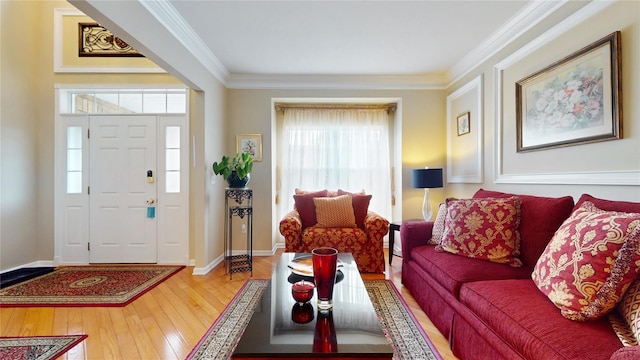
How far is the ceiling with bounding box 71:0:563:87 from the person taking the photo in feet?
7.38

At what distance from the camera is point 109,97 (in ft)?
11.3

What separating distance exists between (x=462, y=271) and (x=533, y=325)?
1.98ft

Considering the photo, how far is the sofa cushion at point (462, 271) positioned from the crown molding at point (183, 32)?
303cm

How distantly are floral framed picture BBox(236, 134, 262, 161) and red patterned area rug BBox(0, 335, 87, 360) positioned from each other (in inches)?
102

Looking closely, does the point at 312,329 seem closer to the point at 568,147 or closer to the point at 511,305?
the point at 511,305

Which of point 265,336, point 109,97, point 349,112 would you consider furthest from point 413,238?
point 109,97

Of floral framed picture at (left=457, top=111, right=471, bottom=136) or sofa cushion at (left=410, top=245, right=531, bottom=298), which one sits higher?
floral framed picture at (left=457, top=111, right=471, bottom=136)

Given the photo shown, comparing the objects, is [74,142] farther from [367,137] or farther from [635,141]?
[635,141]

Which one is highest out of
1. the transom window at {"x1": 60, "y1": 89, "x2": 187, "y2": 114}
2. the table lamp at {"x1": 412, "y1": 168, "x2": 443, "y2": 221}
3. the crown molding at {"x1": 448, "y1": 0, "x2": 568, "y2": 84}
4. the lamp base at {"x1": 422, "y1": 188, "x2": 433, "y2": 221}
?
the crown molding at {"x1": 448, "y1": 0, "x2": 568, "y2": 84}

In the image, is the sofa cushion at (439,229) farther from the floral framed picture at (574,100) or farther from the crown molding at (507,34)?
the crown molding at (507,34)

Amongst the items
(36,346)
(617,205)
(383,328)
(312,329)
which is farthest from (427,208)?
(36,346)

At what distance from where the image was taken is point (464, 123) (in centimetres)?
333

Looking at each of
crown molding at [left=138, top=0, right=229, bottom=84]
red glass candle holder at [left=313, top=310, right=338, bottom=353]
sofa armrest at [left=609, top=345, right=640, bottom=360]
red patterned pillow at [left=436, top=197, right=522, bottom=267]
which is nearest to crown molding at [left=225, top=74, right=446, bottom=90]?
crown molding at [left=138, top=0, right=229, bottom=84]

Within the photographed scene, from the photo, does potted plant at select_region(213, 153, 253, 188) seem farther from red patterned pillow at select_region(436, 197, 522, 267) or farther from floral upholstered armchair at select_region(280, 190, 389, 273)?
red patterned pillow at select_region(436, 197, 522, 267)
